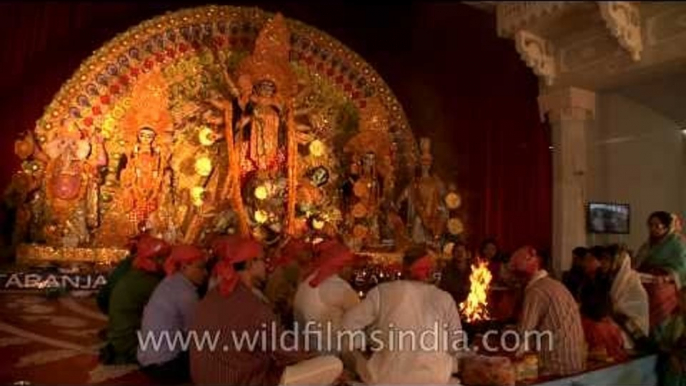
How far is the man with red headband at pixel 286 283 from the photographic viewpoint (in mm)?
4141

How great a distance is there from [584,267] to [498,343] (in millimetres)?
1015

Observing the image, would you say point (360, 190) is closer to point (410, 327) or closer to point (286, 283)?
point (286, 283)

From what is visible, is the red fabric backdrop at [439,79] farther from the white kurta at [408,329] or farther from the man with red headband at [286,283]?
the man with red headband at [286,283]

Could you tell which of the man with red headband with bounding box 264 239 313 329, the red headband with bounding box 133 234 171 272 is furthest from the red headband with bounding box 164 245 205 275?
the man with red headband with bounding box 264 239 313 329

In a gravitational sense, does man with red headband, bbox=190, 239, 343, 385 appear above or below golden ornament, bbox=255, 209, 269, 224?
below

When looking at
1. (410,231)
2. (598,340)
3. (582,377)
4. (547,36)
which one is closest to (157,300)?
(547,36)

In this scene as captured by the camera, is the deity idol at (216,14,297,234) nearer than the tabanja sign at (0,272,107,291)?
No

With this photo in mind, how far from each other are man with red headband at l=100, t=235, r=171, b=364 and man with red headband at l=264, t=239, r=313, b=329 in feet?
2.87

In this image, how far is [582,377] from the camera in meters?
3.74

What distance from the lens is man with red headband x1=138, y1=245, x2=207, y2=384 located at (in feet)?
10.8

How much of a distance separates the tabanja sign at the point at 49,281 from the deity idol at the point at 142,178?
0.99 metres

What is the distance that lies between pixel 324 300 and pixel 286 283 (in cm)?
88

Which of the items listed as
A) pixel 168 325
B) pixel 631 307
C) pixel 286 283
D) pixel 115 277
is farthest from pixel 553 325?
pixel 115 277

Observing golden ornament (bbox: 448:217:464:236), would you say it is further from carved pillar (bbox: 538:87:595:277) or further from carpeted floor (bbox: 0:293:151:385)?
carpeted floor (bbox: 0:293:151:385)
